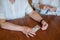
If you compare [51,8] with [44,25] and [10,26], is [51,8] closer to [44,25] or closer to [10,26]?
[44,25]

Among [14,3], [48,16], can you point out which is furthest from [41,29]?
[14,3]

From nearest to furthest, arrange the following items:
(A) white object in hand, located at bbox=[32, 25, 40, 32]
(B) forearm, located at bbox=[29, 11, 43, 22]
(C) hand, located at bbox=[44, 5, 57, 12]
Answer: (A) white object in hand, located at bbox=[32, 25, 40, 32] → (B) forearm, located at bbox=[29, 11, 43, 22] → (C) hand, located at bbox=[44, 5, 57, 12]

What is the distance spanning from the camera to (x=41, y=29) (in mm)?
1460

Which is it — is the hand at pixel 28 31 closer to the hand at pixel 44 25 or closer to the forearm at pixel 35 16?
the hand at pixel 44 25

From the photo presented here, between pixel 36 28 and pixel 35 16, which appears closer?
pixel 36 28

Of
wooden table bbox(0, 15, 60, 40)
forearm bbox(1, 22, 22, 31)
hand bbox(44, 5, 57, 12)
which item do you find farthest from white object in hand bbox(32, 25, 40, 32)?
hand bbox(44, 5, 57, 12)

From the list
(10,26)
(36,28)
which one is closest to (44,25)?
(36,28)

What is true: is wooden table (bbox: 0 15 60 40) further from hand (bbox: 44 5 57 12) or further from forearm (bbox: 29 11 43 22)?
hand (bbox: 44 5 57 12)

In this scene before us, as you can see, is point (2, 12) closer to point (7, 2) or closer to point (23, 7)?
point (7, 2)

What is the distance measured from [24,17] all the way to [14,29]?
0.34 metres

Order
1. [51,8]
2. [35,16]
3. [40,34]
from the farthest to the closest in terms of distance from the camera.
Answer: [51,8] < [35,16] < [40,34]

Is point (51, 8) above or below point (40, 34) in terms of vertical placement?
above

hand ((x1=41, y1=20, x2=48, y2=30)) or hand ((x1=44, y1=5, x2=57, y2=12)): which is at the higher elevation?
hand ((x1=44, y1=5, x2=57, y2=12))

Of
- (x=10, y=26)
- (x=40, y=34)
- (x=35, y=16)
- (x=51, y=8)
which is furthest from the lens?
(x=51, y=8)
